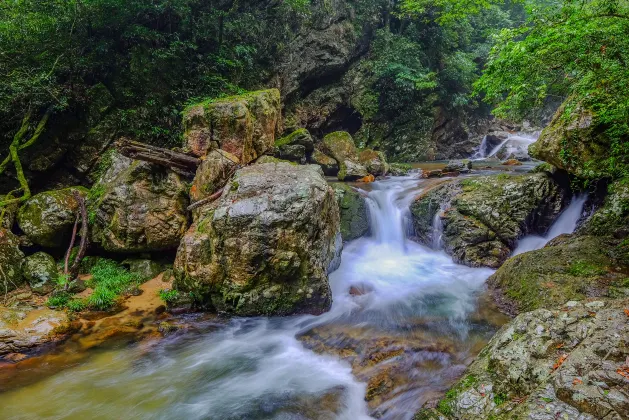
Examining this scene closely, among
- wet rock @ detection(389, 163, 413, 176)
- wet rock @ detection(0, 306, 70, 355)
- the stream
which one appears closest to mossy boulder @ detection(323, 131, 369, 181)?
wet rock @ detection(389, 163, 413, 176)

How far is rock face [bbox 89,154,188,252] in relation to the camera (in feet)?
24.7

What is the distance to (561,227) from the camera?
8031 mm

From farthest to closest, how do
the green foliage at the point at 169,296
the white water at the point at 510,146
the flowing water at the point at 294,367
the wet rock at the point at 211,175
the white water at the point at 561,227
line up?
the white water at the point at 510,146
the white water at the point at 561,227
the wet rock at the point at 211,175
the green foliage at the point at 169,296
the flowing water at the point at 294,367

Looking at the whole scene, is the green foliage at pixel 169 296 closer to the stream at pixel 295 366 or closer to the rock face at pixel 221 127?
the stream at pixel 295 366

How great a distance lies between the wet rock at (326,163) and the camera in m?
13.1

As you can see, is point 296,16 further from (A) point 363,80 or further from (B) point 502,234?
(B) point 502,234

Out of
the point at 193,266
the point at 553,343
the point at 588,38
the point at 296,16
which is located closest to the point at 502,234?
the point at 588,38

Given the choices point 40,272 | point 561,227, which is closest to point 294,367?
point 40,272

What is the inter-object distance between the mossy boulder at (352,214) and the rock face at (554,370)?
631 cm

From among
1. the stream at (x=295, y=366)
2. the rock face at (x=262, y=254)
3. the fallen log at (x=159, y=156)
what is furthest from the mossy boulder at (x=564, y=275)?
the fallen log at (x=159, y=156)

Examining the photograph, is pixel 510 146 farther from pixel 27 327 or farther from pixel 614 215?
pixel 27 327

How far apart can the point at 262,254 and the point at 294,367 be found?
6.36ft

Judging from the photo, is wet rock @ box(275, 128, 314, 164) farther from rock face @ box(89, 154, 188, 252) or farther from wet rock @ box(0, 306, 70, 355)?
wet rock @ box(0, 306, 70, 355)

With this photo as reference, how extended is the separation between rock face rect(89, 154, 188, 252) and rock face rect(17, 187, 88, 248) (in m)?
0.52
